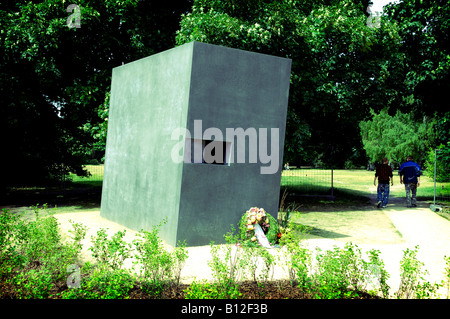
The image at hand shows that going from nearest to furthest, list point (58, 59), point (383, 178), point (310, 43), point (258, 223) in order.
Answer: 1. point (258, 223)
2. point (58, 59)
3. point (310, 43)
4. point (383, 178)

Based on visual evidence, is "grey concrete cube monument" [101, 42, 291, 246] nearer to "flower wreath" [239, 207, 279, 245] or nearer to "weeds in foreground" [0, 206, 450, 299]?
"flower wreath" [239, 207, 279, 245]

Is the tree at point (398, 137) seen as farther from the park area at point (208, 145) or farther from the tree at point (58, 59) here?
the tree at point (58, 59)

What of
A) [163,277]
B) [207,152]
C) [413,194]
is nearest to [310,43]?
[413,194]

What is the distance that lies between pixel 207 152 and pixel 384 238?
5.15m

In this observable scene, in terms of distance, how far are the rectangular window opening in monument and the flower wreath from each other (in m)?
1.32

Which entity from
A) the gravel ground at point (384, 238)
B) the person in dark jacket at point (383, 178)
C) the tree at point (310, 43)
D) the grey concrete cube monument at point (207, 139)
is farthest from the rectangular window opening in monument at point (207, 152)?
the person in dark jacket at point (383, 178)

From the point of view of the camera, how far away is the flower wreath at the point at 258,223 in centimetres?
827

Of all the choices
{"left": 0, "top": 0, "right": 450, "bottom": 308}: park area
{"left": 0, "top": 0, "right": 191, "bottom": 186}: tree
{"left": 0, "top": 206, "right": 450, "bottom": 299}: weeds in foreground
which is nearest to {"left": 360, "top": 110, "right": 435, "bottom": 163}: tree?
{"left": 0, "top": 0, "right": 450, "bottom": 308}: park area

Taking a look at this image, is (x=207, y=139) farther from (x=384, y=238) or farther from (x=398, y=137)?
(x=398, y=137)

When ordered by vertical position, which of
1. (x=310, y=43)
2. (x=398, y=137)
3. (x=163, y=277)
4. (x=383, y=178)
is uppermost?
(x=310, y=43)

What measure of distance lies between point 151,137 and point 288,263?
216 inches

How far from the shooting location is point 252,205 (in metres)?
9.20

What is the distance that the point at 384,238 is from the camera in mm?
10000
